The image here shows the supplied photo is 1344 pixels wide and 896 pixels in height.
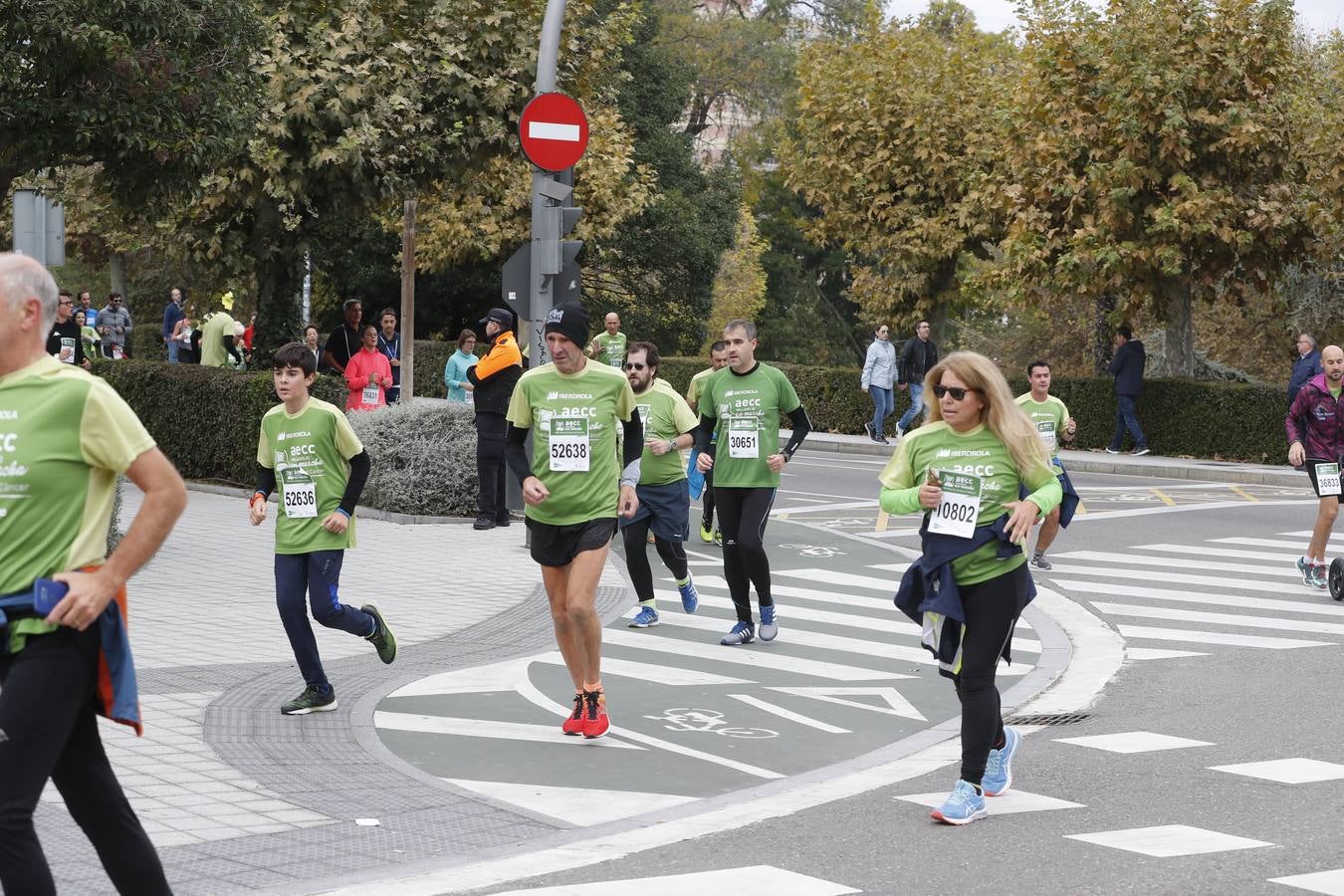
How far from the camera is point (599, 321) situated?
50.1m

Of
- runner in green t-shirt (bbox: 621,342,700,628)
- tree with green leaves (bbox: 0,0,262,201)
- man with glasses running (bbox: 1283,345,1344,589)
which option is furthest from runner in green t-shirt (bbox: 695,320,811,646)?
tree with green leaves (bbox: 0,0,262,201)

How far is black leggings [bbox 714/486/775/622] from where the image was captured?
34.8ft

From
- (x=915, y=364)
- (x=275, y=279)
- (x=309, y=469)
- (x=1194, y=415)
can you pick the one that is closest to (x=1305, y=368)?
(x=1194, y=415)

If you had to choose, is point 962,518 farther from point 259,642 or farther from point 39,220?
point 39,220

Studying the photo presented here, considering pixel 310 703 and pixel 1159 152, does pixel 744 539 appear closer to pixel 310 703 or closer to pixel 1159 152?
pixel 310 703

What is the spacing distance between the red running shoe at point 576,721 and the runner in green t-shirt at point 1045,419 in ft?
20.1

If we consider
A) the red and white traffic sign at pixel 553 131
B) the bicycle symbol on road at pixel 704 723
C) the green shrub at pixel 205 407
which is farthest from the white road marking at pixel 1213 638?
the green shrub at pixel 205 407

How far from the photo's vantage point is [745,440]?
35.0ft

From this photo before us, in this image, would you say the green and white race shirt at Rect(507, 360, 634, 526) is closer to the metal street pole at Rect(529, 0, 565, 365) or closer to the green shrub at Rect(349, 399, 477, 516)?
the metal street pole at Rect(529, 0, 565, 365)

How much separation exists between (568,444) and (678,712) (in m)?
1.49

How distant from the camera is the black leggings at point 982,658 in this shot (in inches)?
259

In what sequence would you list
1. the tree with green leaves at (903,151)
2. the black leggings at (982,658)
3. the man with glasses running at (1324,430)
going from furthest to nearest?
the tree with green leaves at (903,151)
the man with glasses running at (1324,430)
the black leggings at (982,658)

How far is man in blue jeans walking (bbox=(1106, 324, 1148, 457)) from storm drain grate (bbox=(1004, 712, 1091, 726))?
19359 mm

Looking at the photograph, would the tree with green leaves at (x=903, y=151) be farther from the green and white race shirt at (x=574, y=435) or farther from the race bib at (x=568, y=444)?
the race bib at (x=568, y=444)
